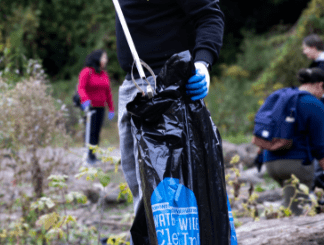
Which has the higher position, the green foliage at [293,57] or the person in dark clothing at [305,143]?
the green foliage at [293,57]

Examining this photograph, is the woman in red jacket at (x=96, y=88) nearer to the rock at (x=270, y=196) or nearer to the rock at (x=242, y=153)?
the rock at (x=242, y=153)

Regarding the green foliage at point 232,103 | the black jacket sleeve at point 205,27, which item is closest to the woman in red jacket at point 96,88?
the green foliage at point 232,103

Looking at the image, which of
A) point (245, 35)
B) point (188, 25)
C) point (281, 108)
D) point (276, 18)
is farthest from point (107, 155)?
point (276, 18)

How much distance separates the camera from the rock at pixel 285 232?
85.2 inches

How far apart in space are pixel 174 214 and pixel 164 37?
0.87 metres

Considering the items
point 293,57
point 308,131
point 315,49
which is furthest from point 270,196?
point 293,57

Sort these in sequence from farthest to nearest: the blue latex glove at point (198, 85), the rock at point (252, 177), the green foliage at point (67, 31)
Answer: the green foliage at point (67, 31) → the rock at point (252, 177) → the blue latex glove at point (198, 85)

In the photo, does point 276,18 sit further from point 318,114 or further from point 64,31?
point 318,114

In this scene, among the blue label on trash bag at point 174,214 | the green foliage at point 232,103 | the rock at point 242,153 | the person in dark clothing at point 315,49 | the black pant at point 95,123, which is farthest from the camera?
the green foliage at point 232,103

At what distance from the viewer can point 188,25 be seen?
5.96ft

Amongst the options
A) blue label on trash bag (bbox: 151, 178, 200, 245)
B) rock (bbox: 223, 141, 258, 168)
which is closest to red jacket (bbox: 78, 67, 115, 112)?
rock (bbox: 223, 141, 258, 168)

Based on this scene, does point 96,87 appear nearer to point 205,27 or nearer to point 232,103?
point 205,27

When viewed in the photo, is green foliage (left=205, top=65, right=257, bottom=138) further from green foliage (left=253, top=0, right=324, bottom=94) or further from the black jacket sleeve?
the black jacket sleeve

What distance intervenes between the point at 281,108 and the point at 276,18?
12.7m
